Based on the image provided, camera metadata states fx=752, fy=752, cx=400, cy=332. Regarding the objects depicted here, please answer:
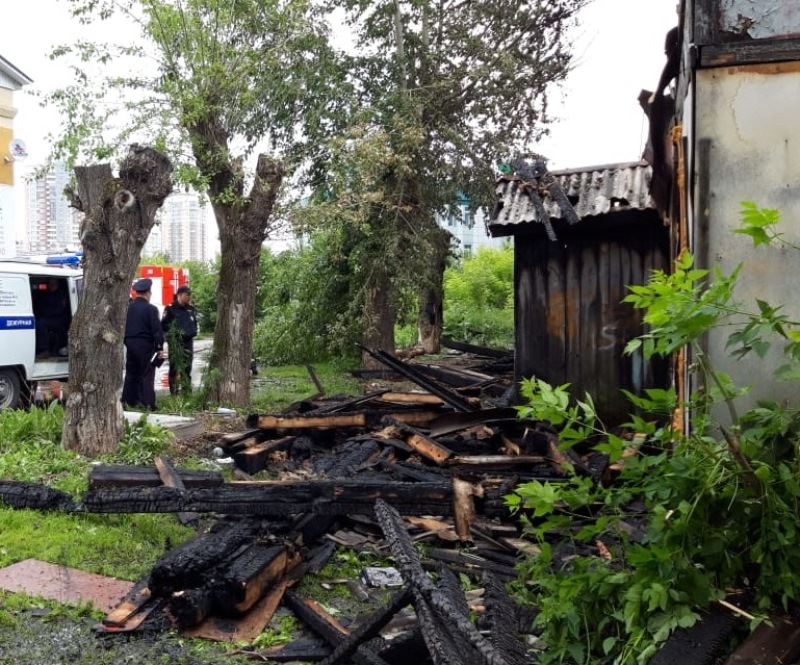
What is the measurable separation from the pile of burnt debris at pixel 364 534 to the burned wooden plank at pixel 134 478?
0.04ft

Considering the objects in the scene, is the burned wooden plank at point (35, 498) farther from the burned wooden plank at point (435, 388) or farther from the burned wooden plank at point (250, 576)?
the burned wooden plank at point (435, 388)

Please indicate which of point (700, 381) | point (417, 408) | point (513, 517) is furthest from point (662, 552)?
point (417, 408)

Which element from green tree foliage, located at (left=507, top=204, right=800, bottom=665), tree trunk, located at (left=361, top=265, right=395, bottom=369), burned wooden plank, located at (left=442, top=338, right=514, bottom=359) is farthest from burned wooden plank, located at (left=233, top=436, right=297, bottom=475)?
burned wooden plank, located at (left=442, top=338, right=514, bottom=359)

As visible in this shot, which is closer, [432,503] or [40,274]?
[432,503]

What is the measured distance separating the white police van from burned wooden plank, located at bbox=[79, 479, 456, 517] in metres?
6.07

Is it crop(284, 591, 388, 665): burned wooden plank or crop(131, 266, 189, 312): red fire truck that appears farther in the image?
crop(131, 266, 189, 312): red fire truck

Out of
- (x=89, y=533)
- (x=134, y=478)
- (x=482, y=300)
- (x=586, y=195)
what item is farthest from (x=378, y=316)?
(x=482, y=300)

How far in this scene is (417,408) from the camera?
9.58 m

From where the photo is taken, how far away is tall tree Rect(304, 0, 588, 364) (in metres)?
15.0

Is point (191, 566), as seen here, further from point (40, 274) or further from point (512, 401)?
point (40, 274)

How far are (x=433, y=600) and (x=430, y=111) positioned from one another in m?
13.6

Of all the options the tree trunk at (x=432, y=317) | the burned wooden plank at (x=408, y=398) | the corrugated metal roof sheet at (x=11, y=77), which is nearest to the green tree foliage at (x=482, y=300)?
the tree trunk at (x=432, y=317)

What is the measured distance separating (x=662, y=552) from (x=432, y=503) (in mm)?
2565

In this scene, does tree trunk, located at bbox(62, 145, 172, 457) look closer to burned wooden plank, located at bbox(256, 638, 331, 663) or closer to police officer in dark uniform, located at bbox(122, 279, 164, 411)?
police officer in dark uniform, located at bbox(122, 279, 164, 411)
